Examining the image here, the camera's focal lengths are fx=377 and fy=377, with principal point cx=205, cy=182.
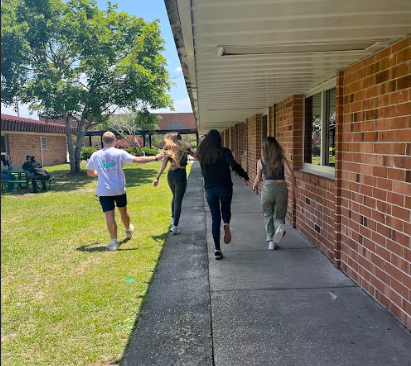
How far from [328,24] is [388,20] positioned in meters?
0.40

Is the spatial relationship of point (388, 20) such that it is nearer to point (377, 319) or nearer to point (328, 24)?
point (328, 24)

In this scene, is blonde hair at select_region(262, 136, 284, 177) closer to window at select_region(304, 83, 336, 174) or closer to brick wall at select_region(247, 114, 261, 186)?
window at select_region(304, 83, 336, 174)

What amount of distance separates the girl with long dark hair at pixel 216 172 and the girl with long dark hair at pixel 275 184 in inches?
16.3

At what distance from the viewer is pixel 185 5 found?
86.2 inches

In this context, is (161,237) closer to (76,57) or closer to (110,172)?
(110,172)

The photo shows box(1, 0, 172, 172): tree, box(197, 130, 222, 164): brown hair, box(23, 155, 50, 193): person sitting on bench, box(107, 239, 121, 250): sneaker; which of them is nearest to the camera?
box(197, 130, 222, 164): brown hair

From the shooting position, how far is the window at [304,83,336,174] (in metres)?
5.22

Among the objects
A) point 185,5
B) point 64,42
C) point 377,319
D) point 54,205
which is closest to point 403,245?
point 377,319

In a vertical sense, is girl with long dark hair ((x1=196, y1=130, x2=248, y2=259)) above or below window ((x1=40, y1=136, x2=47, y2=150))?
below

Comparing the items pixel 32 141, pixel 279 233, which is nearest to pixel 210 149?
pixel 279 233

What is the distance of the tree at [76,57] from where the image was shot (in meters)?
16.5

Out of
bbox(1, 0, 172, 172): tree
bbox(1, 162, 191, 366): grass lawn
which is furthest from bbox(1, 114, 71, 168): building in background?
bbox(1, 162, 191, 366): grass lawn

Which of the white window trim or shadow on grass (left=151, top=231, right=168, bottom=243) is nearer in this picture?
the white window trim

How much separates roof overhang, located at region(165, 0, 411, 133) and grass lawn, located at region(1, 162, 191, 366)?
238cm
